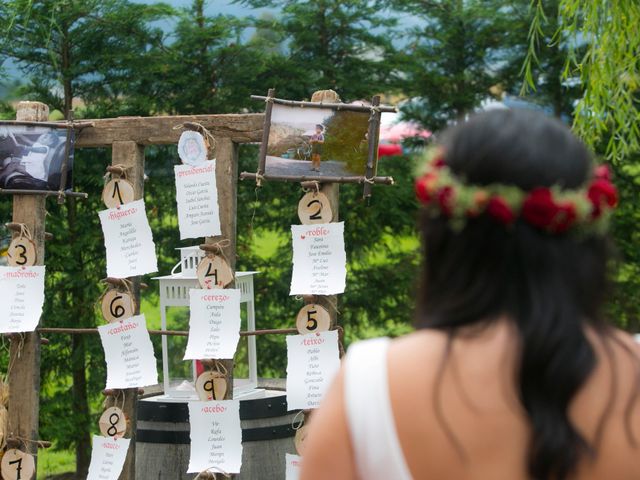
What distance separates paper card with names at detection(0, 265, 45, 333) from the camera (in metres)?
3.23

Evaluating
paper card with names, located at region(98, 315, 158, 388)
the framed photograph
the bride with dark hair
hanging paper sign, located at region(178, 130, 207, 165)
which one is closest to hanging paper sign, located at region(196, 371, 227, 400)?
paper card with names, located at region(98, 315, 158, 388)

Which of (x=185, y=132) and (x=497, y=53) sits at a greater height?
(x=497, y=53)

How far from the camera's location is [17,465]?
3.24m

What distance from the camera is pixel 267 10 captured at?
4539mm

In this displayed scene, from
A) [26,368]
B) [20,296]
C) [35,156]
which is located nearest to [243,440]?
[26,368]

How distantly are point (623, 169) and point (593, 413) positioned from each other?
3.91 m

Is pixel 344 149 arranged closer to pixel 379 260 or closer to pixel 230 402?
pixel 230 402

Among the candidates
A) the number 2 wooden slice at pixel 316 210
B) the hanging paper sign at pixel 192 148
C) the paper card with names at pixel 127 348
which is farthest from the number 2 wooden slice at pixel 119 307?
the number 2 wooden slice at pixel 316 210

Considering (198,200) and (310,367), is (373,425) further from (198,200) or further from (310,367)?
(198,200)

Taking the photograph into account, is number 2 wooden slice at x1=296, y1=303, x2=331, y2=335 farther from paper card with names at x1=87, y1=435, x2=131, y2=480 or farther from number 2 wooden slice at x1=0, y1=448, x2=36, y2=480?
number 2 wooden slice at x1=0, y1=448, x2=36, y2=480

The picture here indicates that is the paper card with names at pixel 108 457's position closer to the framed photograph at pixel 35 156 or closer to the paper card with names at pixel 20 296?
the paper card with names at pixel 20 296

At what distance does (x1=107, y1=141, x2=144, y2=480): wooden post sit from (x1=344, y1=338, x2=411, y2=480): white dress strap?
7.32 ft

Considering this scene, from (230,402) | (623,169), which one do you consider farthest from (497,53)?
(230,402)

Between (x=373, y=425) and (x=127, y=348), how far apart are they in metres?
2.24
